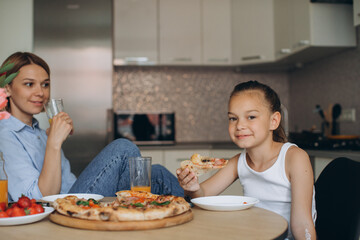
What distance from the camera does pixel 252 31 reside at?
368 centimetres

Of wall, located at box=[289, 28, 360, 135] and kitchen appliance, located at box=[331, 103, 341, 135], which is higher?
wall, located at box=[289, 28, 360, 135]

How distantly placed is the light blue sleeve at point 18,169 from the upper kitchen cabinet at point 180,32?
2236 mm

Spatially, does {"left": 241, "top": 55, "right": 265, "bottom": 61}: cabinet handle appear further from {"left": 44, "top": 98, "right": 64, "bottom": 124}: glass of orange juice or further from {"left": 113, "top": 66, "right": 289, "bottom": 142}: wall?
{"left": 44, "top": 98, "right": 64, "bottom": 124}: glass of orange juice

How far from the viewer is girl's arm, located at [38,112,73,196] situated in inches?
60.3

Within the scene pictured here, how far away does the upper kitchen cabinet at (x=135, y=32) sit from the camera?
3.67 meters

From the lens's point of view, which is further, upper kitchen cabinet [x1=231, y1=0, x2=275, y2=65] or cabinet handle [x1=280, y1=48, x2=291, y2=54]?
upper kitchen cabinet [x1=231, y1=0, x2=275, y2=65]

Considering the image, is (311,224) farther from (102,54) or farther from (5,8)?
(5,8)

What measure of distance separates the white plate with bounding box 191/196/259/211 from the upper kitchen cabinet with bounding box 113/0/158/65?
2.58 meters

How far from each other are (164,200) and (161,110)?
2.92 meters

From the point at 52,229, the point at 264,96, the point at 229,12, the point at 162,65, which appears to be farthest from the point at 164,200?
the point at 229,12

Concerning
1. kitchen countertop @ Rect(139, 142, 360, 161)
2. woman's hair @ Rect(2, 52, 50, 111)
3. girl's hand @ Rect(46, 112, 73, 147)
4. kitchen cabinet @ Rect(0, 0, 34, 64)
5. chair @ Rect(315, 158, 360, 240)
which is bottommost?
chair @ Rect(315, 158, 360, 240)

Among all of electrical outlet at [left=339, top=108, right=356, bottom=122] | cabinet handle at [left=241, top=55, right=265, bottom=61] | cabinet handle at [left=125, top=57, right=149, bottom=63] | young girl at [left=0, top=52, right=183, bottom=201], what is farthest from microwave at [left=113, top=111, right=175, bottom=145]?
young girl at [left=0, top=52, right=183, bottom=201]

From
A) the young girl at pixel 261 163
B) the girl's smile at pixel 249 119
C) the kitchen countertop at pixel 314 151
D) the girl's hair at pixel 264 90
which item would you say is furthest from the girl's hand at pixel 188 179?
the kitchen countertop at pixel 314 151

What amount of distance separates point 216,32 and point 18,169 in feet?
8.66
